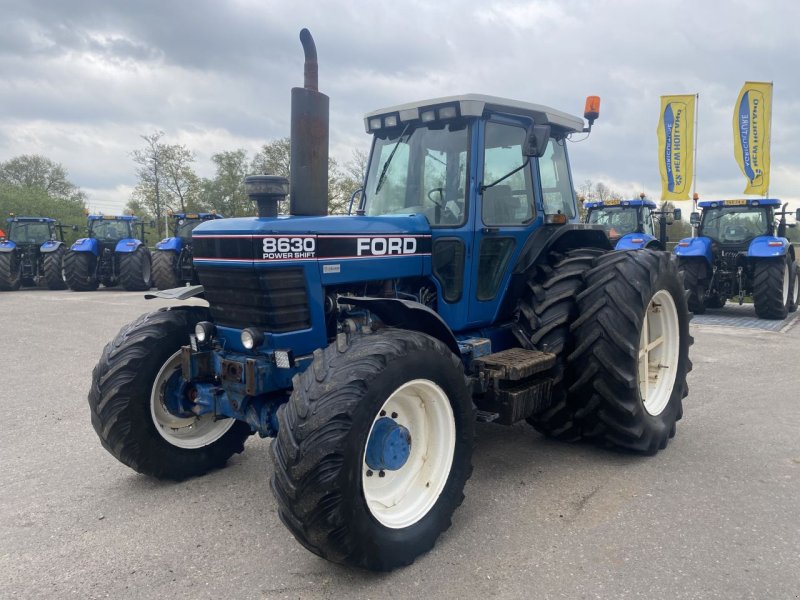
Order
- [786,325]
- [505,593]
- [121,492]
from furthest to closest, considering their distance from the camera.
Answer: [786,325]
[121,492]
[505,593]

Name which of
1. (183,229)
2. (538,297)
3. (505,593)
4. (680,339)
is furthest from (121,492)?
(183,229)

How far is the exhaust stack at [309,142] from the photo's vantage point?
318cm

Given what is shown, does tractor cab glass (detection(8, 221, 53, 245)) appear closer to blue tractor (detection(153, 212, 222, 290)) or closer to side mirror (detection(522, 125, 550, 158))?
blue tractor (detection(153, 212, 222, 290))

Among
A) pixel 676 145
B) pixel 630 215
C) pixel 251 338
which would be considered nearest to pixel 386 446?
pixel 251 338

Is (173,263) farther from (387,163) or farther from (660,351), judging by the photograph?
(660,351)

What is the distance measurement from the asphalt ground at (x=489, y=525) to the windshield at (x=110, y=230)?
14381 mm

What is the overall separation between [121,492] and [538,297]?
9.23 feet

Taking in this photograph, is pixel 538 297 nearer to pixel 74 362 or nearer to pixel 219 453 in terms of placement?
pixel 219 453

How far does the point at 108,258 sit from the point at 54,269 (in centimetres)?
152

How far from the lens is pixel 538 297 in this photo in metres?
3.95

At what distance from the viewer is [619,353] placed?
3.68 metres

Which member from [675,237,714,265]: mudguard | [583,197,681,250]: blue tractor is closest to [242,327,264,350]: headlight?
[675,237,714,265]: mudguard

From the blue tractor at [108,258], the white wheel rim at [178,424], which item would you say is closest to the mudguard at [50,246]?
the blue tractor at [108,258]

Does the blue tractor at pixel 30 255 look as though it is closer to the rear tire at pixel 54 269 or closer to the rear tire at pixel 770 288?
the rear tire at pixel 54 269
